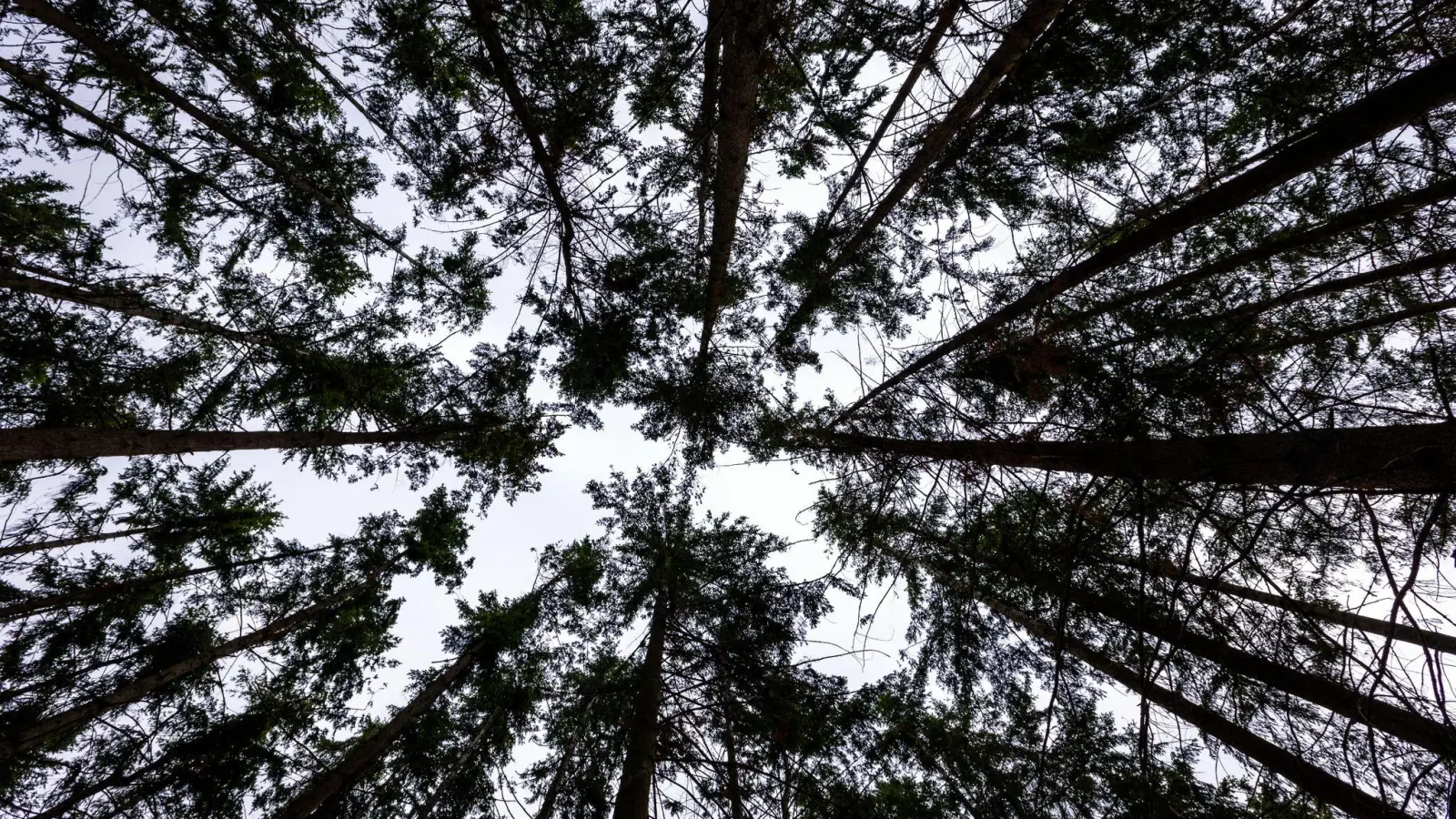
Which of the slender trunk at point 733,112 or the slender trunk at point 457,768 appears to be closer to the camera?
the slender trunk at point 733,112

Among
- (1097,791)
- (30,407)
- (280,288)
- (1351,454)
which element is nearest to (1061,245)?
(1351,454)

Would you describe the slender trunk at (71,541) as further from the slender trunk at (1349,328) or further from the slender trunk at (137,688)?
the slender trunk at (1349,328)

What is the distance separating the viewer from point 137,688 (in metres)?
6.00

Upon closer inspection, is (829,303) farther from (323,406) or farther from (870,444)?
(323,406)

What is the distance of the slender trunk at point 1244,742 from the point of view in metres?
3.54

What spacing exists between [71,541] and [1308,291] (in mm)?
12395

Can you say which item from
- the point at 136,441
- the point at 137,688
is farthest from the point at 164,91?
the point at 137,688

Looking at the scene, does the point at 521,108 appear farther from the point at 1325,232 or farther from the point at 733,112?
the point at 1325,232

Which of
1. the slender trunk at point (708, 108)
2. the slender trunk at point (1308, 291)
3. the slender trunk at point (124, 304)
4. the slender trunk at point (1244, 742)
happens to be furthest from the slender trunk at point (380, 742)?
the slender trunk at point (1308, 291)

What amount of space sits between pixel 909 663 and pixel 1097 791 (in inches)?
85.4

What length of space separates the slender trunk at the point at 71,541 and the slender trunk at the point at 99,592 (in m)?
0.57

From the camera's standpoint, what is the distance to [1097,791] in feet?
17.0

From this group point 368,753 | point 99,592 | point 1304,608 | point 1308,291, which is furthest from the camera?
point 368,753

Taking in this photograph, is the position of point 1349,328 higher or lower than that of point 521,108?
lower
